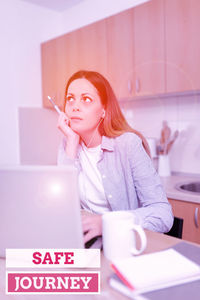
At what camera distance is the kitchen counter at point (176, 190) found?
177cm

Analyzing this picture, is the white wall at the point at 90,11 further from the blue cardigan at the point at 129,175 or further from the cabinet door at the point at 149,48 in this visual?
the blue cardigan at the point at 129,175

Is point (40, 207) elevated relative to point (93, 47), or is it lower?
lower

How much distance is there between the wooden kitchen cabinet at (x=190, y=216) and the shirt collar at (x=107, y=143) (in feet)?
2.38

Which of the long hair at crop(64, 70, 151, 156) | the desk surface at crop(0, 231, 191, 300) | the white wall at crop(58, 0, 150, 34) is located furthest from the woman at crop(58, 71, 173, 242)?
the white wall at crop(58, 0, 150, 34)

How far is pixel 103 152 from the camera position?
135 cm

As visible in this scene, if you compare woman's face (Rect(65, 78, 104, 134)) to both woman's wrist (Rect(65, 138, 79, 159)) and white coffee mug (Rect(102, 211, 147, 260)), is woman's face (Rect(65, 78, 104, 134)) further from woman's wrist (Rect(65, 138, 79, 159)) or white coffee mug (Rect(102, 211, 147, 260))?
white coffee mug (Rect(102, 211, 147, 260))

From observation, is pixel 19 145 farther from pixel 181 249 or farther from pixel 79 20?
pixel 181 249

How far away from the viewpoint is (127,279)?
61 centimetres

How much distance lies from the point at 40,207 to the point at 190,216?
1300 mm

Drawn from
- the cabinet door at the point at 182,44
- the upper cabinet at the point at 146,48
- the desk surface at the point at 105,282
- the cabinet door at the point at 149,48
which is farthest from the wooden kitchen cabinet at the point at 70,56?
the desk surface at the point at 105,282

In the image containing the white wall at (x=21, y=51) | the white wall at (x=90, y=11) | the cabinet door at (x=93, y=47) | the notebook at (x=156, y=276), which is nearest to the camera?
the notebook at (x=156, y=276)

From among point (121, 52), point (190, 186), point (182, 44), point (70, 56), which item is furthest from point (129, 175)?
point (70, 56)

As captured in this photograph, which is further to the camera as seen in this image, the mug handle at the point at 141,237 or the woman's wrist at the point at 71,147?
the woman's wrist at the point at 71,147

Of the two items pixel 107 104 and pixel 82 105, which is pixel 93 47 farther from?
pixel 82 105
